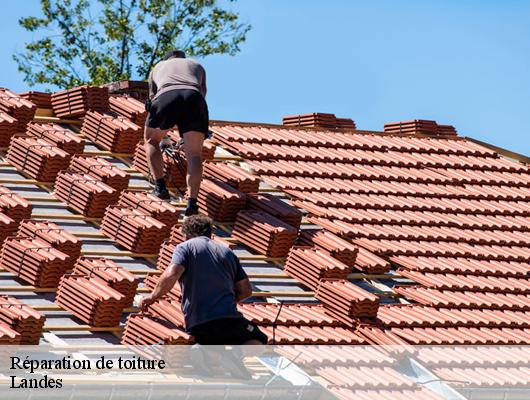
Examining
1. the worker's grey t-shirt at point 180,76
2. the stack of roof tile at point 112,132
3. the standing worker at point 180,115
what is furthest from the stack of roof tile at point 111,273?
the stack of roof tile at point 112,132

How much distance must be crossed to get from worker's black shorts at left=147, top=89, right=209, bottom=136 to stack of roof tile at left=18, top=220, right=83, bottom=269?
175 centimetres

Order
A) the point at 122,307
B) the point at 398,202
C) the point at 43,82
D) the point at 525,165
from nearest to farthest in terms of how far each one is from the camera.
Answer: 1. the point at 122,307
2. the point at 398,202
3. the point at 525,165
4. the point at 43,82

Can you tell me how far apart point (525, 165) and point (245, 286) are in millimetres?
9240

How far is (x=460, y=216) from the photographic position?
16047 mm

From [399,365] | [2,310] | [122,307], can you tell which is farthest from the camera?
[399,365]

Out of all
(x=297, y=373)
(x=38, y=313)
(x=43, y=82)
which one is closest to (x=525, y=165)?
(x=297, y=373)

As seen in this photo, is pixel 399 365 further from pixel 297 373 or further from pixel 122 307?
pixel 122 307

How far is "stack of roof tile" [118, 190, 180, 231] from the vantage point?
42.0 ft

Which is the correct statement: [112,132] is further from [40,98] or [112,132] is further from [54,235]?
[54,235]

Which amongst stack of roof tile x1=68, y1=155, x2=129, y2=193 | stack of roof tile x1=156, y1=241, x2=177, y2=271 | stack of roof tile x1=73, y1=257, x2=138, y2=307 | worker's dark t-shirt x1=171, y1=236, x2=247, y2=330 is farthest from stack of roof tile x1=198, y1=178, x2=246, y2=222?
worker's dark t-shirt x1=171, y1=236, x2=247, y2=330

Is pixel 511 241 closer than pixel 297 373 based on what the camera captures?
No

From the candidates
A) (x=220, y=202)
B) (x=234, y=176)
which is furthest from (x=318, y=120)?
(x=220, y=202)

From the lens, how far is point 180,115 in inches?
523

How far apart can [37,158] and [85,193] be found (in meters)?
0.84
